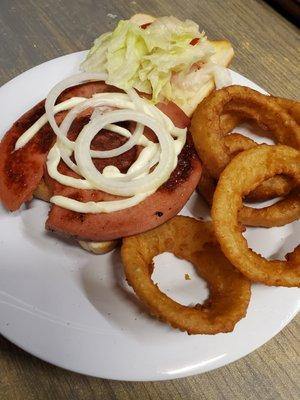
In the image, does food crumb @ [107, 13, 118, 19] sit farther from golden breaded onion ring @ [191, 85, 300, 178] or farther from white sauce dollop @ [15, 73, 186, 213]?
golden breaded onion ring @ [191, 85, 300, 178]

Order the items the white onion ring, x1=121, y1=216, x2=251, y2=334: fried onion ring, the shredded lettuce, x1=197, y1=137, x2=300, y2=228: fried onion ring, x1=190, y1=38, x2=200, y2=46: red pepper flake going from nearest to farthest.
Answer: x1=121, y1=216, x2=251, y2=334: fried onion ring < the white onion ring < x1=197, y1=137, x2=300, y2=228: fried onion ring < the shredded lettuce < x1=190, y1=38, x2=200, y2=46: red pepper flake

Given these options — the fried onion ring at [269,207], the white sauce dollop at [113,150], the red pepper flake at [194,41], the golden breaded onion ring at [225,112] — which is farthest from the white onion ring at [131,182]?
the red pepper flake at [194,41]

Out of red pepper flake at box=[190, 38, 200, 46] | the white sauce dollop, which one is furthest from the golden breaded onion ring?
red pepper flake at box=[190, 38, 200, 46]

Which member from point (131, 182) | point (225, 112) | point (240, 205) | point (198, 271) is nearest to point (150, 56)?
point (225, 112)

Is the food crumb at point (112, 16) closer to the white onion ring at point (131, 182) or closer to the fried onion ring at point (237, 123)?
the fried onion ring at point (237, 123)

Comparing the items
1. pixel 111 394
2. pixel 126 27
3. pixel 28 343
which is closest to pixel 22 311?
pixel 28 343

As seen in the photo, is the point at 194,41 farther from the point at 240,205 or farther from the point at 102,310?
the point at 102,310

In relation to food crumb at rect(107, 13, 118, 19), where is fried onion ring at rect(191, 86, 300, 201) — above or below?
above
